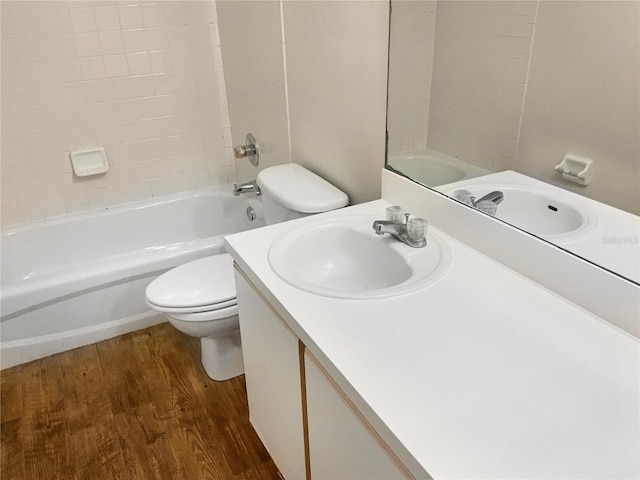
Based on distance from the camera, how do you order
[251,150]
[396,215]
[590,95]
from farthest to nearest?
[251,150], [396,215], [590,95]

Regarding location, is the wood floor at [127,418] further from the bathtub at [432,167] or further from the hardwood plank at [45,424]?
the bathtub at [432,167]

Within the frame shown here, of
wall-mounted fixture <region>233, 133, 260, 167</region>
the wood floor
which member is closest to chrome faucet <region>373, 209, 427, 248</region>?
the wood floor

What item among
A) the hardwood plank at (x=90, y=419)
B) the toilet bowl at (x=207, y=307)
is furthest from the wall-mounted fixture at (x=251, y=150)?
the hardwood plank at (x=90, y=419)

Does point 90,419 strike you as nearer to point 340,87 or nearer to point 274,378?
point 274,378

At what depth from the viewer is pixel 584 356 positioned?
0.87m

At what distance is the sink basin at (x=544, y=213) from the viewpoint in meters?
1.00

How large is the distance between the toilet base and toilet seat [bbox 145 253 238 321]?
21 cm

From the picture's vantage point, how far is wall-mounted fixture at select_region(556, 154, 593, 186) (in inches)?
38.3

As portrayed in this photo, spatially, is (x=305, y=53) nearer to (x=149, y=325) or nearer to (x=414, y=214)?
(x=414, y=214)

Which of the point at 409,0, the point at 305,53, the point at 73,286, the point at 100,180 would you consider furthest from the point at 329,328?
the point at 100,180

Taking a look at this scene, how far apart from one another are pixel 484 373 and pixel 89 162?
2297 mm

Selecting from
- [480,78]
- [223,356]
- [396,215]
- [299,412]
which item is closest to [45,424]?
[223,356]

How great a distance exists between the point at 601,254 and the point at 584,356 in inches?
8.2

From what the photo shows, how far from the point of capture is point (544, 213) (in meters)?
1.08
